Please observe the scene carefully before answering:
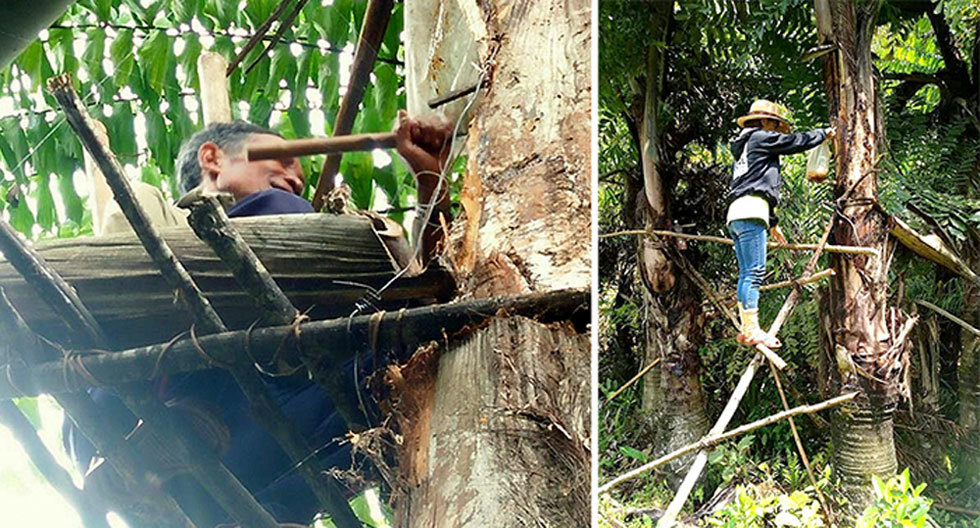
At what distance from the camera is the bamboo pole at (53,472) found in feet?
1.31

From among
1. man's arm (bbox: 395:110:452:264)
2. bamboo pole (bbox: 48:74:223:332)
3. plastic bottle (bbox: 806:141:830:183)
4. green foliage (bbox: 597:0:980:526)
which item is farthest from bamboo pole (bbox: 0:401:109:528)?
plastic bottle (bbox: 806:141:830:183)

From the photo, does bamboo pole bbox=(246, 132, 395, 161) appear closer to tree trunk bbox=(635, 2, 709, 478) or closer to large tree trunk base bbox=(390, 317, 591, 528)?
large tree trunk base bbox=(390, 317, 591, 528)

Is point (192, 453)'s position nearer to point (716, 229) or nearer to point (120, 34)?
point (120, 34)

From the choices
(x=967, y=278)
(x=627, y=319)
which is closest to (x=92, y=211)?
(x=627, y=319)

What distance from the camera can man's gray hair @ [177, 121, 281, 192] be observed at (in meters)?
0.40

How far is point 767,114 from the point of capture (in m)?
0.76

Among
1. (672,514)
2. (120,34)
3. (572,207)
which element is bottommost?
(672,514)

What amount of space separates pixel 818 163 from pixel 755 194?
0.28 ft

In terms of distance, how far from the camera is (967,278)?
0.82m

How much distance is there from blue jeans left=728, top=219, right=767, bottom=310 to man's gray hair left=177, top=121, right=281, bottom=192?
48 cm

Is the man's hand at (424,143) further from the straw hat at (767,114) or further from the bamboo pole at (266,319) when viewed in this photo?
the straw hat at (767,114)

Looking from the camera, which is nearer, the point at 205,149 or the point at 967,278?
the point at 205,149

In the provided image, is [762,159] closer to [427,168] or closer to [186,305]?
[427,168]

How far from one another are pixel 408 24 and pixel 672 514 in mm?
496
